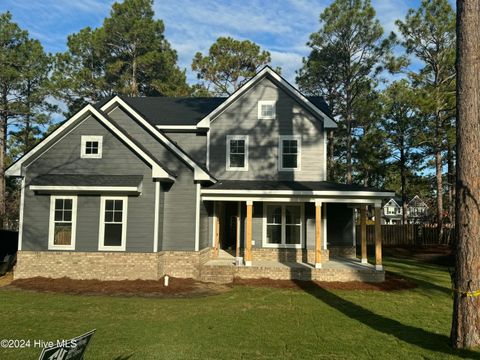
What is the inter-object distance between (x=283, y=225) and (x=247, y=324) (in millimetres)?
8185

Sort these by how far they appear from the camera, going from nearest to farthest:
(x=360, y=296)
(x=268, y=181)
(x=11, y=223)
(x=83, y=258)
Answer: (x=360, y=296), (x=83, y=258), (x=268, y=181), (x=11, y=223)

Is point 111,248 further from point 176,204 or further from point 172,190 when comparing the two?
point 172,190

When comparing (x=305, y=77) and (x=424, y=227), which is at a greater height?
→ (x=305, y=77)

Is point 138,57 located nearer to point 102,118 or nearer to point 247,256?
point 102,118

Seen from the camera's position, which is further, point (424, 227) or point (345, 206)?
point (424, 227)

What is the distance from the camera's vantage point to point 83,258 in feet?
43.5

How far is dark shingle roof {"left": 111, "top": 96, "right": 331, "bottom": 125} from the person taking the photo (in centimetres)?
1802

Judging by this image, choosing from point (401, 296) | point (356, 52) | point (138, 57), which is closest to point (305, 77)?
point (356, 52)

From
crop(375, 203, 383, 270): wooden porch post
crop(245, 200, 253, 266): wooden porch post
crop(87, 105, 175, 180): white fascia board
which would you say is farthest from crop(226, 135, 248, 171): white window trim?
crop(375, 203, 383, 270): wooden porch post

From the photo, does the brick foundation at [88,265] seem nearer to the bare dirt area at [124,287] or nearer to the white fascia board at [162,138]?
the bare dirt area at [124,287]

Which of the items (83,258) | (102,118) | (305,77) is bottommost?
(83,258)

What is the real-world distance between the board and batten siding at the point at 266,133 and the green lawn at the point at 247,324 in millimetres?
6242

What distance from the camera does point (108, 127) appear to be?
13812 millimetres

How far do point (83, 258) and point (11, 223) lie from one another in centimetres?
2943
